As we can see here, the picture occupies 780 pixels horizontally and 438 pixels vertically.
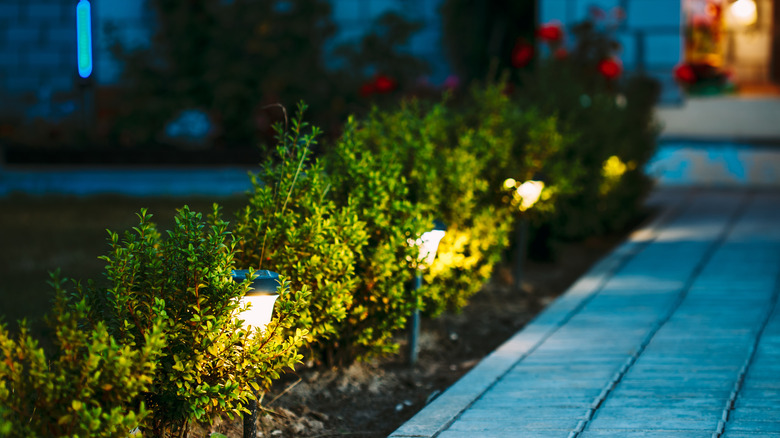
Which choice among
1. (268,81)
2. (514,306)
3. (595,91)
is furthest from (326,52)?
(514,306)

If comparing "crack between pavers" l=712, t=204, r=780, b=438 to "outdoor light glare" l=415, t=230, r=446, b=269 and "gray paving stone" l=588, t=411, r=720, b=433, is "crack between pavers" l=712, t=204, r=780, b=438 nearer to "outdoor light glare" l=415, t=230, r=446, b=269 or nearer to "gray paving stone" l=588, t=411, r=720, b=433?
"gray paving stone" l=588, t=411, r=720, b=433

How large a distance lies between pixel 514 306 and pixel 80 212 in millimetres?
6718

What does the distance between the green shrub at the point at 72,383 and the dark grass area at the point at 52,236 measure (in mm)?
2918

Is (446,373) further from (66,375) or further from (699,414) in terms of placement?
(66,375)

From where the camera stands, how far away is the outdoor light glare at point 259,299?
13.4 feet

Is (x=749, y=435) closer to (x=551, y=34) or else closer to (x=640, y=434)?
(x=640, y=434)

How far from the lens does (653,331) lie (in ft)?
20.0

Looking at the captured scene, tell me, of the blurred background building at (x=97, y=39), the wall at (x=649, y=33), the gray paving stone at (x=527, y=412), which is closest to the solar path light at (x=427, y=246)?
the gray paving stone at (x=527, y=412)

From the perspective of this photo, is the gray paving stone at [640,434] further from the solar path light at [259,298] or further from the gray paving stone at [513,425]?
the solar path light at [259,298]

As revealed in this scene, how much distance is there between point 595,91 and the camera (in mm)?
10656

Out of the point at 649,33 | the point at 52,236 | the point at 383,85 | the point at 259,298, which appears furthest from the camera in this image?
the point at 383,85

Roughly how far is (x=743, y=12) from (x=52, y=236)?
531 inches

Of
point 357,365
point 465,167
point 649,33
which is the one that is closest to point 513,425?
point 357,365

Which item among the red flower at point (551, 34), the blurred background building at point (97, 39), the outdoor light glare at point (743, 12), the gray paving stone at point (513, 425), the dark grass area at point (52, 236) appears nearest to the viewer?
the gray paving stone at point (513, 425)
